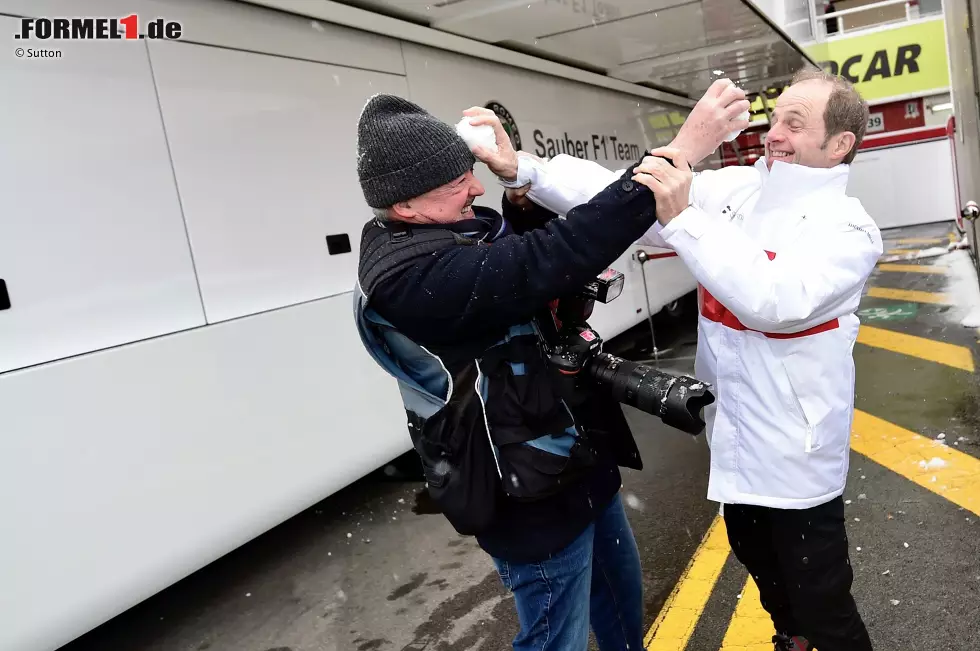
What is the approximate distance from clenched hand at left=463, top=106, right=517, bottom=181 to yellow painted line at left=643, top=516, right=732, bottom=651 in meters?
1.70

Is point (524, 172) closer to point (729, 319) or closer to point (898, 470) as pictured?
point (729, 319)

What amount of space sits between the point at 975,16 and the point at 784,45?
5.53 ft

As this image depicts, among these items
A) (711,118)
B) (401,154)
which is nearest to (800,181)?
(711,118)

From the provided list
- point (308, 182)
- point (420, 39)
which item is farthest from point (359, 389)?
point (420, 39)

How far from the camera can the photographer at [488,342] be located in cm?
144

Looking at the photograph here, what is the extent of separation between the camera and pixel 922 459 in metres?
3.64

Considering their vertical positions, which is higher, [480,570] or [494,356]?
[494,356]

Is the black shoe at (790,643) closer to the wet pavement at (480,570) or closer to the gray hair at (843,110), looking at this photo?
the wet pavement at (480,570)

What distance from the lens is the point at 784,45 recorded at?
674 centimetres

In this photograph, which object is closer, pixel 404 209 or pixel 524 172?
pixel 404 209

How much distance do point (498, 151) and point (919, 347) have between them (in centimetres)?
525

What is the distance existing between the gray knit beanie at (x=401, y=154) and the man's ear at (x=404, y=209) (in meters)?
0.02

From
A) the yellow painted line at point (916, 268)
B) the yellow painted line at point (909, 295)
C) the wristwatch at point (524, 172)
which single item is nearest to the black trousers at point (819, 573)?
the wristwatch at point (524, 172)

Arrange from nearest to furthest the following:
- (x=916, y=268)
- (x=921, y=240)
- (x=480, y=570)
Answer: (x=480, y=570) < (x=916, y=268) < (x=921, y=240)
